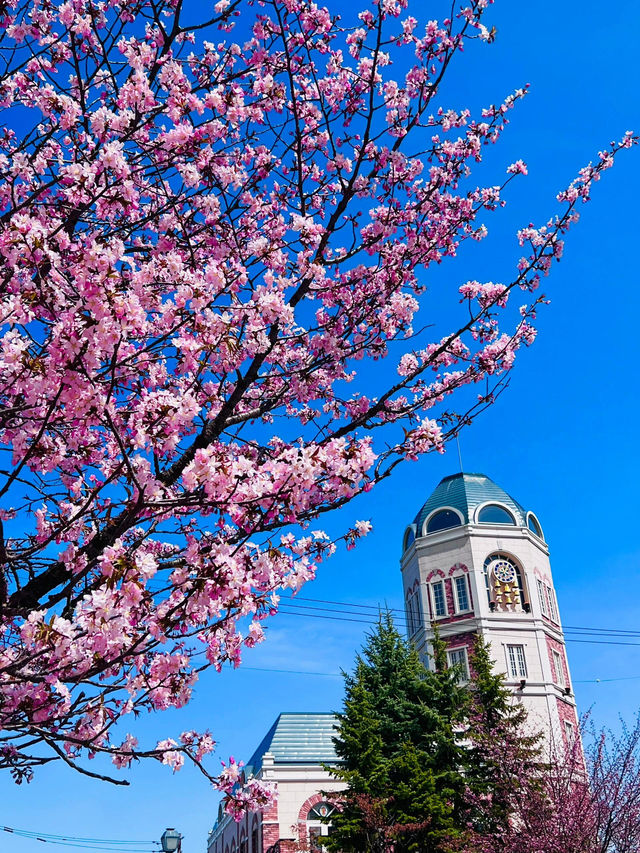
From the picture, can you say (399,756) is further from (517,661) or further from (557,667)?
(557,667)

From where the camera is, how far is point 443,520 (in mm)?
38188

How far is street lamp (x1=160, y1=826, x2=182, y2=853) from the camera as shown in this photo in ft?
Answer: 64.6

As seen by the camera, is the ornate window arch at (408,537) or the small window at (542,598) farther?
the ornate window arch at (408,537)

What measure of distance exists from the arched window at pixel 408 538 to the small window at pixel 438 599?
3.05 metres

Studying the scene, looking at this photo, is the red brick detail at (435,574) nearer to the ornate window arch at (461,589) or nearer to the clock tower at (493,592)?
the clock tower at (493,592)

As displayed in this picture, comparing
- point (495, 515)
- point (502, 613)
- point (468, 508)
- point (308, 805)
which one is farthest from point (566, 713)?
point (308, 805)

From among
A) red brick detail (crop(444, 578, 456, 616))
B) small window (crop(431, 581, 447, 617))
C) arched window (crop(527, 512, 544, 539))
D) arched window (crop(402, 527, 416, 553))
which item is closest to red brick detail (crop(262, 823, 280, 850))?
small window (crop(431, 581, 447, 617))

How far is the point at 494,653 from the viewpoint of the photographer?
1364 inches

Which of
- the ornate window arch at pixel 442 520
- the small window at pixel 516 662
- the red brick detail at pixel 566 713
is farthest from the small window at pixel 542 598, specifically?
the ornate window arch at pixel 442 520

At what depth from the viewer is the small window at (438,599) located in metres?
36.1

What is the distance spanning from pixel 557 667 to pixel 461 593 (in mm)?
5637

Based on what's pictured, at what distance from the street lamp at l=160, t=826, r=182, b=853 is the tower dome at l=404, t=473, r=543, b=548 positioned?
2121 centimetres

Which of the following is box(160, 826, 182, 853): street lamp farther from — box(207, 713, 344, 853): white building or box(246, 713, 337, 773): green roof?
box(246, 713, 337, 773): green roof

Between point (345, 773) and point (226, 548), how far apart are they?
18.8 meters
